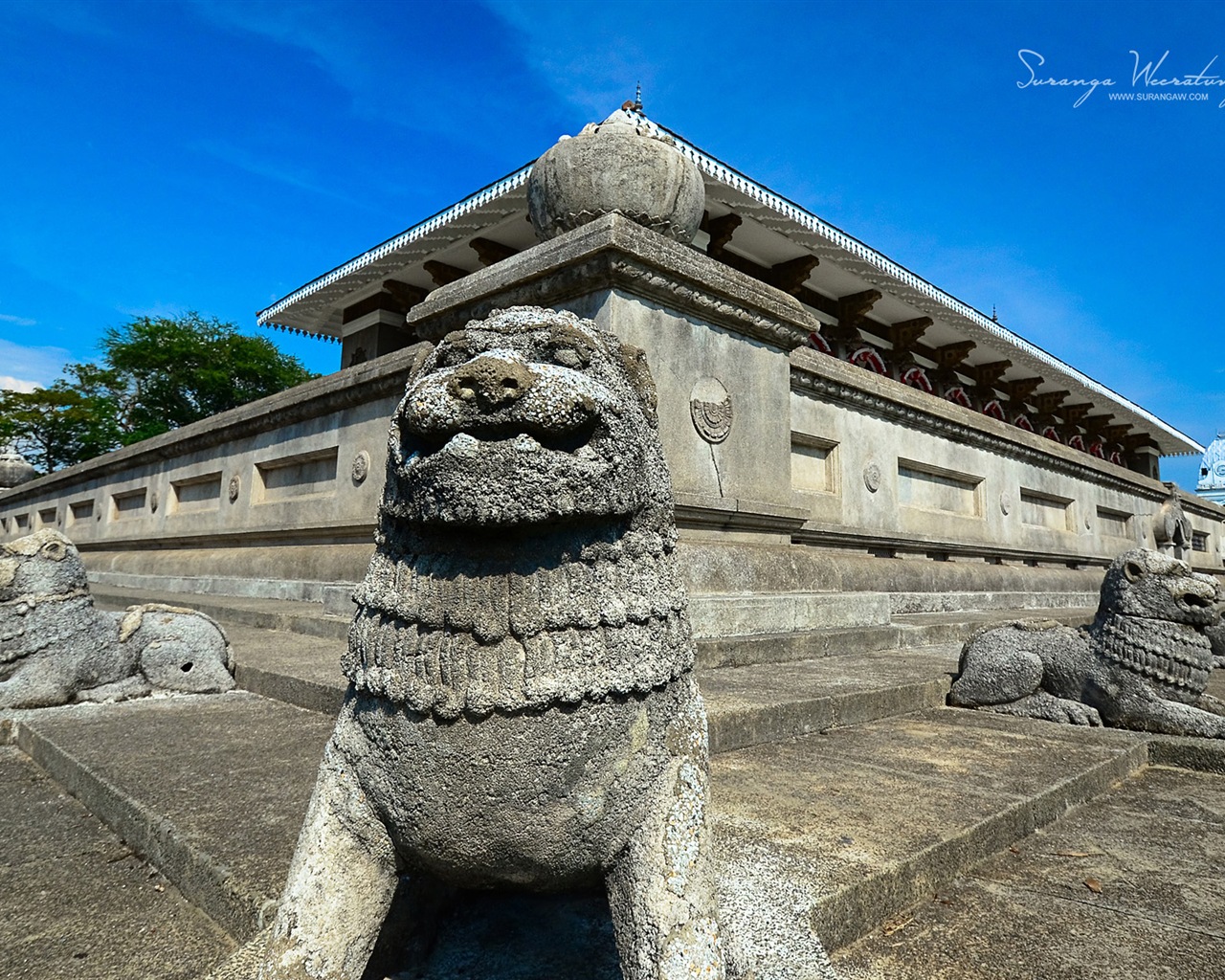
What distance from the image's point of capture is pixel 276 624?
5113 mm

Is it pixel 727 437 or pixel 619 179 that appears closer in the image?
pixel 619 179

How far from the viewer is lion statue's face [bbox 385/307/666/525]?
1130mm

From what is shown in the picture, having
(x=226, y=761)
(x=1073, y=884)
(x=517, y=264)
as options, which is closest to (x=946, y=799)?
(x=1073, y=884)

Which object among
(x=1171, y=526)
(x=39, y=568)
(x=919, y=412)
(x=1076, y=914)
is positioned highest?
(x=919, y=412)

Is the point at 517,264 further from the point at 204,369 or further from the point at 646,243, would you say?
the point at 204,369

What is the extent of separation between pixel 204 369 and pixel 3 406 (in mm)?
7795

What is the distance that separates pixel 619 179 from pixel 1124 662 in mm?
3390

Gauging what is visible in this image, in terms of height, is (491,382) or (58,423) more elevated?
(58,423)

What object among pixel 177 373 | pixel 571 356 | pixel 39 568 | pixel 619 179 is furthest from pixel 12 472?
pixel 571 356

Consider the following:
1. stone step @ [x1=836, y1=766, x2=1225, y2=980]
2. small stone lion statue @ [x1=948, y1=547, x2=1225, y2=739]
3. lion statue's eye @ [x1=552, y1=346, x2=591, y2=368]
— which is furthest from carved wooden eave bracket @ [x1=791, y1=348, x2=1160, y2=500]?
lion statue's eye @ [x1=552, y1=346, x2=591, y2=368]

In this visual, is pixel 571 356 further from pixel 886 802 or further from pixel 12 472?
pixel 12 472

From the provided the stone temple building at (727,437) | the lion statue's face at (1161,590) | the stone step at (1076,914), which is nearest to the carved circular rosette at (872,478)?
the stone temple building at (727,437)

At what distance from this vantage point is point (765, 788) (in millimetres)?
2127

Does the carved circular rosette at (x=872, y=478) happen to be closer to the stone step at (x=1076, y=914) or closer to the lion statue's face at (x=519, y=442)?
the stone step at (x=1076, y=914)
